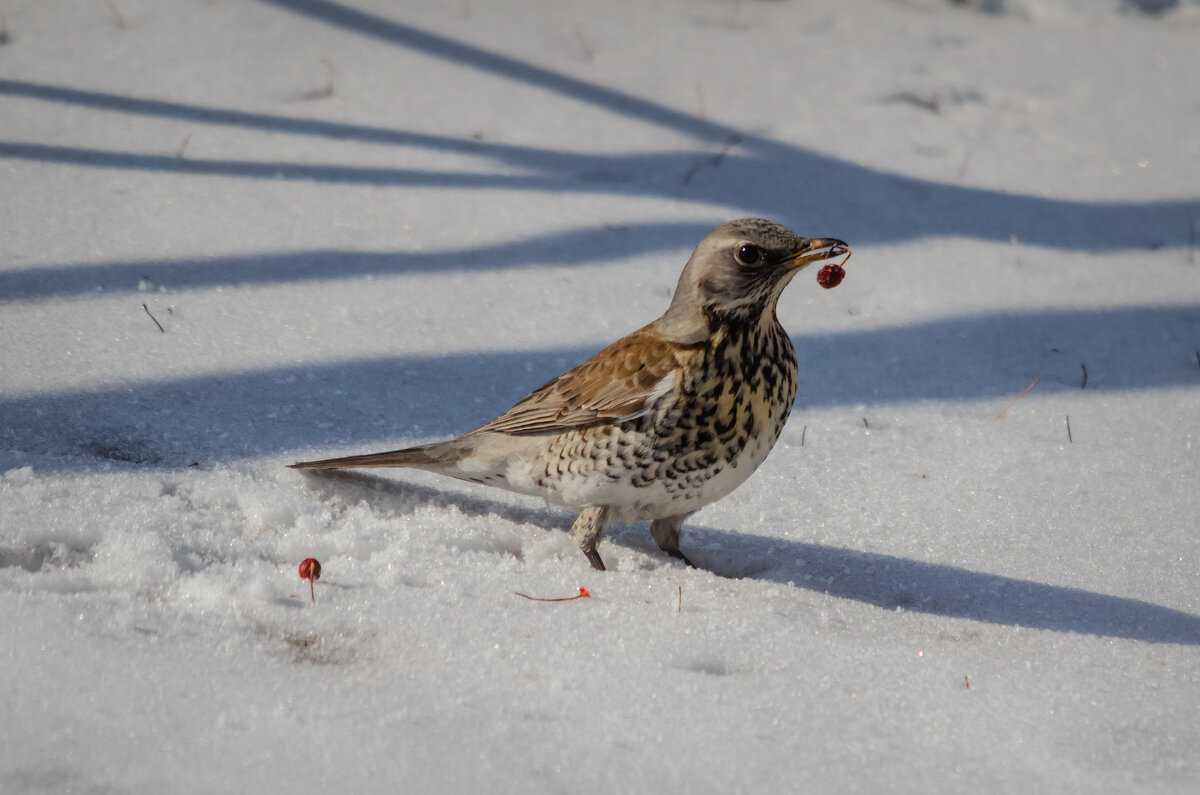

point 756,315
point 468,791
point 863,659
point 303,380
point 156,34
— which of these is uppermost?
point 156,34

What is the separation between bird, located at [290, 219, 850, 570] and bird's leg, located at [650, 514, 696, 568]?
0.15ft

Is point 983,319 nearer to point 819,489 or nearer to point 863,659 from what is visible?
point 819,489

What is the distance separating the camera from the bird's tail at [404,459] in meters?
3.13

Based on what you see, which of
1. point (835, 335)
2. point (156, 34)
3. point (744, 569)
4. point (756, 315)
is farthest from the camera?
point (156, 34)

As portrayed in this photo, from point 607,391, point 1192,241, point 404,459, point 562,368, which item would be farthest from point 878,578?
point 1192,241

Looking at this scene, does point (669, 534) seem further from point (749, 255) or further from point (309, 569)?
point (309, 569)

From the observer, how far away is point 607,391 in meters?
2.97

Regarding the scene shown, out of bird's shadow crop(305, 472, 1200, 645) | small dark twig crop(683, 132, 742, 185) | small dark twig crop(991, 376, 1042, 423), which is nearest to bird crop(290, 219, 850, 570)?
bird's shadow crop(305, 472, 1200, 645)

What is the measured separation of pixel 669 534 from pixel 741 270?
827mm

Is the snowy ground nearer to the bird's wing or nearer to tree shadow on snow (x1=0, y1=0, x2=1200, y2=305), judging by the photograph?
tree shadow on snow (x1=0, y1=0, x2=1200, y2=305)

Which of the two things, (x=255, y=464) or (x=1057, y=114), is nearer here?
(x=255, y=464)

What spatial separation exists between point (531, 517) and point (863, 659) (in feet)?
3.96

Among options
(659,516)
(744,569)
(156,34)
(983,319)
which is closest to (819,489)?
(744,569)

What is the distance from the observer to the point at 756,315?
296 cm
